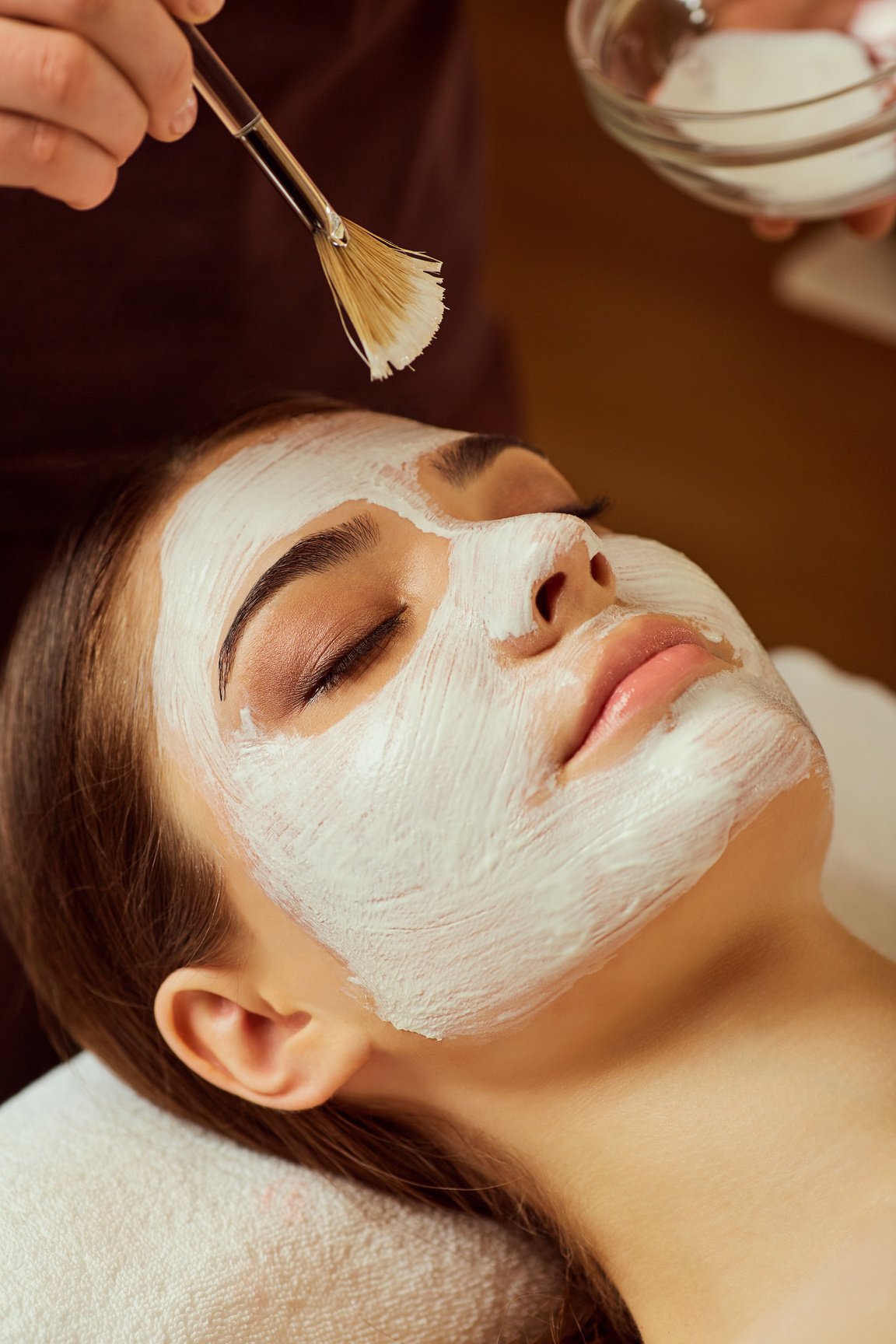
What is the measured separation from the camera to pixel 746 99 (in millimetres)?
1182

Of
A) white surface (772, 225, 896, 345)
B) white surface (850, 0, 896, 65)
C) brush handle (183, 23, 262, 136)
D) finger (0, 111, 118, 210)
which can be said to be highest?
finger (0, 111, 118, 210)

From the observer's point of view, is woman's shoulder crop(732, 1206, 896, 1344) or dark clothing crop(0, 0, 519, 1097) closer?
woman's shoulder crop(732, 1206, 896, 1344)

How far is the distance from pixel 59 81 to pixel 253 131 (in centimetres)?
13

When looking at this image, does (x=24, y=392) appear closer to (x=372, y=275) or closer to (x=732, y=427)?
(x=372, y=275)

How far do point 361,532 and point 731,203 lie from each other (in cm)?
50

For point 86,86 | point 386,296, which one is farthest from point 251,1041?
point 86,86

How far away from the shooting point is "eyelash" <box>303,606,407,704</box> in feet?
3.01

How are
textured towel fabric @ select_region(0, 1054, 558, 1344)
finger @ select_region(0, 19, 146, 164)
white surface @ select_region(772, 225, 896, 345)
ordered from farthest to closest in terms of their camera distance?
white surface @ select_region(772, 225, 896, 345) → textured towel fabric @ select_region(0, 1054, 558, 1344) → finger @ select_region(0, 19, 146, 164)

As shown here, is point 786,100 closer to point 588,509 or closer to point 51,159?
point 588,509

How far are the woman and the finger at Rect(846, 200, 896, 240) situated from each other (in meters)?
0.49

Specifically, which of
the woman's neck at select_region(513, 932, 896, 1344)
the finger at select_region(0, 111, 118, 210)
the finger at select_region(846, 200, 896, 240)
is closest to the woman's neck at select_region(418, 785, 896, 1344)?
the woman's neck at select_region(513, 932, 896, 1344)

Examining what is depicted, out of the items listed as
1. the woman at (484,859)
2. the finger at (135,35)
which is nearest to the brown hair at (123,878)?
the woman at (484,859)

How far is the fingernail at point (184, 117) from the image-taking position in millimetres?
848

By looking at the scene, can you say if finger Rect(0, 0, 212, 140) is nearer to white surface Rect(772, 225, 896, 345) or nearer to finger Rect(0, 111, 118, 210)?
finger Rect(0, 111, 118, 210)
